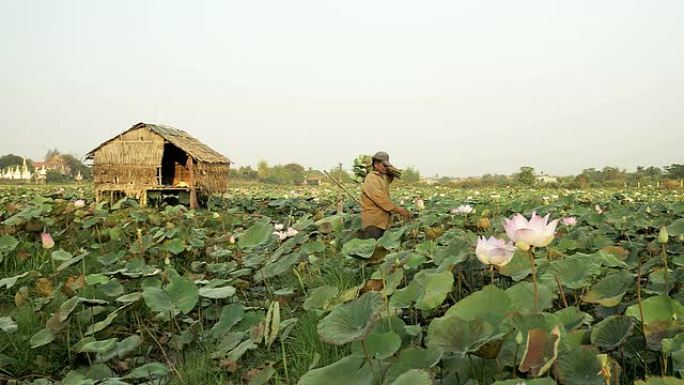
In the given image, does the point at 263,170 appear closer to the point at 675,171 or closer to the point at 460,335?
the point at 675,171

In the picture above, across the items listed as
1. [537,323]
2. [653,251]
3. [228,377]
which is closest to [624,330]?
[537,323]

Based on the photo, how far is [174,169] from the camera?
16.7 m

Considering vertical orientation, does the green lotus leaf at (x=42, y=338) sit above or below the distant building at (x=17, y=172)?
below

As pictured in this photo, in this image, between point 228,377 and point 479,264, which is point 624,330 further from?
point 228,377

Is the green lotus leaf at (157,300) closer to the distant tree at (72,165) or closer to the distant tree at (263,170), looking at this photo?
the distant tree at (263,170)

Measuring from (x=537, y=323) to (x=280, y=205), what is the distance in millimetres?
8317

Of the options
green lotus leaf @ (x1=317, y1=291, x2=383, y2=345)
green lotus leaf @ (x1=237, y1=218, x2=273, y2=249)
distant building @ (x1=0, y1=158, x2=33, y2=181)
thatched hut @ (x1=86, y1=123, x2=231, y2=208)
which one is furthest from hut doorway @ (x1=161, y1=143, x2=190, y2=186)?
distant building @ (x1=0, y1=158, x2=33, y2=181)

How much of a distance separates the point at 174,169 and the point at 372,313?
16.3m

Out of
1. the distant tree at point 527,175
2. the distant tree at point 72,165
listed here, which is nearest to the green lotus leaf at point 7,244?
the distant tree at point 527,175

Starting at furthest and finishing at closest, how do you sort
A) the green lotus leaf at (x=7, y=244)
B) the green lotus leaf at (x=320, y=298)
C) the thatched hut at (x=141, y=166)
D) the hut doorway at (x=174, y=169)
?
the hut doorway at (x=174, y=169) → the thatched hut at (x=141, y=166) → the green lotus leaf at (x=7, y=244) → the green lotus leaf at (x=320, y=298)

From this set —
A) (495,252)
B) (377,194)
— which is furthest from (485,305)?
(377,194)

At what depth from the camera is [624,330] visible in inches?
51.3

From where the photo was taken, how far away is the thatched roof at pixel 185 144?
12455 millimetres

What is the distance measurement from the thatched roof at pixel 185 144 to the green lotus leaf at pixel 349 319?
37.0ft
